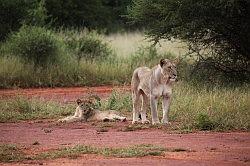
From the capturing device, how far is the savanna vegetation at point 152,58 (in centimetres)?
1622

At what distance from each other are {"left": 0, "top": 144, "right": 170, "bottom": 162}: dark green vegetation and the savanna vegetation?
2.83 m

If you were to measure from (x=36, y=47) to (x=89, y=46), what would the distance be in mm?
2831

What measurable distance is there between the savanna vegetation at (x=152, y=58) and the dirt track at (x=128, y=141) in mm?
1057

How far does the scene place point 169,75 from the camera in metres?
14.3

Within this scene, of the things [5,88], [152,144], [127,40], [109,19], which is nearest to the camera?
[152,144]

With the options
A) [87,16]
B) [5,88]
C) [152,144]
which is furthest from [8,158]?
[87,16]

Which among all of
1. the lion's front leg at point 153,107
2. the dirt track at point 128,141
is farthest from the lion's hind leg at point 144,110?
the lion's front leg at point 153,107

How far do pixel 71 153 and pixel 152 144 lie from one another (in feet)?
4.87

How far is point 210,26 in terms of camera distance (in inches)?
733

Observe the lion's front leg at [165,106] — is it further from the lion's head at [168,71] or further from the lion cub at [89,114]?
the lion cub at [89,114]

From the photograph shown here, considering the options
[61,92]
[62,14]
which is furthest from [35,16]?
[62,14]

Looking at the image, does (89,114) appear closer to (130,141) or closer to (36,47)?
(130,141)

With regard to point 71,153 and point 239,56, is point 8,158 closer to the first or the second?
point 71,153

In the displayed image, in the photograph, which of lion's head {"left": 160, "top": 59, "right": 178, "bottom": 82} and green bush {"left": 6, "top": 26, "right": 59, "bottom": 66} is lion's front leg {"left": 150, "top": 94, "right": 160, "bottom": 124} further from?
green bush {"left": 6, "top": 26, "right": 59, "bottom": 66}
